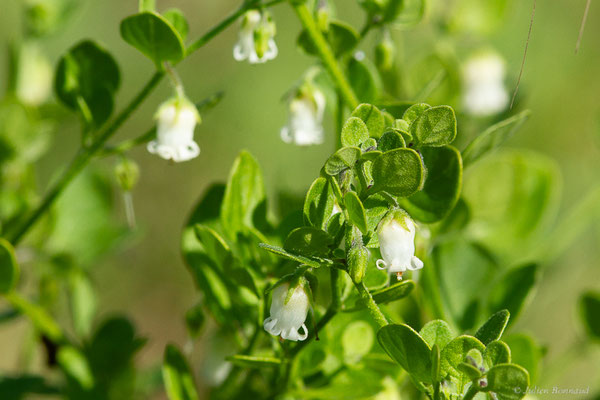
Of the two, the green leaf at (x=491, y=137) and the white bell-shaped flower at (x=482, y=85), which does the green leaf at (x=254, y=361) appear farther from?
the white bell-shaped flower at (x=482, y=85)

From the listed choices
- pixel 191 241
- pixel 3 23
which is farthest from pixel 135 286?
pixel 191 241

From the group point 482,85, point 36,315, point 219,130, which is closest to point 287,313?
point 36,315

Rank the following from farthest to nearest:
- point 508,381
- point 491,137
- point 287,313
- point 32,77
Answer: point 32,77 < point 491,137 < point 287,313 < point 508,381

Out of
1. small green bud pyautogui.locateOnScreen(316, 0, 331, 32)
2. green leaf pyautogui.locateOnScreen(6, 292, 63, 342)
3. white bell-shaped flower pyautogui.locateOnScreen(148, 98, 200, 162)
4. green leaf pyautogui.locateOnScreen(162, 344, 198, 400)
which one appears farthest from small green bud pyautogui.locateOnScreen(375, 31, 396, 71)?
green leaf pyautogui.locateOnScreen(6, 292, 63, 342)

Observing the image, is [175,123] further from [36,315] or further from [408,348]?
[408,348]

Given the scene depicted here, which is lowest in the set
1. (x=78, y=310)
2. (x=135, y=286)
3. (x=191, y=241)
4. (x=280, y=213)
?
(x=135, y=286)

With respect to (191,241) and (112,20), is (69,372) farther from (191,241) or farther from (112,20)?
(112,20)
